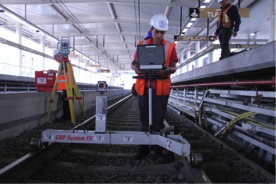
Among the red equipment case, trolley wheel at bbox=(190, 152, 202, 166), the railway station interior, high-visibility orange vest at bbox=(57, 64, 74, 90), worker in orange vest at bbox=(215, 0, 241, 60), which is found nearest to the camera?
trolley wheel at bbox=(190, 152, 202, 166)

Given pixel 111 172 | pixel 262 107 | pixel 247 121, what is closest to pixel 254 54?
pixel 262 107

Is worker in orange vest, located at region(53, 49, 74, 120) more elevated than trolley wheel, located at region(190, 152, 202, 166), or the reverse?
worker in orange vest, located at region(53, 49, 74, 120)

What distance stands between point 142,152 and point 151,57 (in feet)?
3.88

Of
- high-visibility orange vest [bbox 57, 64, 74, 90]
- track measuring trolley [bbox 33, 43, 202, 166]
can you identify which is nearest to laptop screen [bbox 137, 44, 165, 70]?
track measuring trolley [bbox 33, 43, 202, 166]

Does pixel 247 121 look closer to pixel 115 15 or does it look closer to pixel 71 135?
pixel 71 135

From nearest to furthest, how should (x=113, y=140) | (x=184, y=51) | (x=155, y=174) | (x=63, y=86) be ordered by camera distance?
(x=155, y=174) → (x=113, y=140) → (x=63, y=86) → (x=184, y=51)

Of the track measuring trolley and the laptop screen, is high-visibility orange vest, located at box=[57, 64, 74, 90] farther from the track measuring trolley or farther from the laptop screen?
the laptop screen

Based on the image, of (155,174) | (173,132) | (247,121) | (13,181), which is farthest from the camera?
(247,121)

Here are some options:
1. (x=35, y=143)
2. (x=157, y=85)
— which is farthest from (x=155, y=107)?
(x=35, y=143)

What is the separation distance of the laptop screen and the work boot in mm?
1026

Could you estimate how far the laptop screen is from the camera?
8.87ft

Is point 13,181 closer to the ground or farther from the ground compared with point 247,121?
closer to the ground

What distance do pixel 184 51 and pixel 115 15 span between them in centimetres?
1546

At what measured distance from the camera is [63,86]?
237 inches
